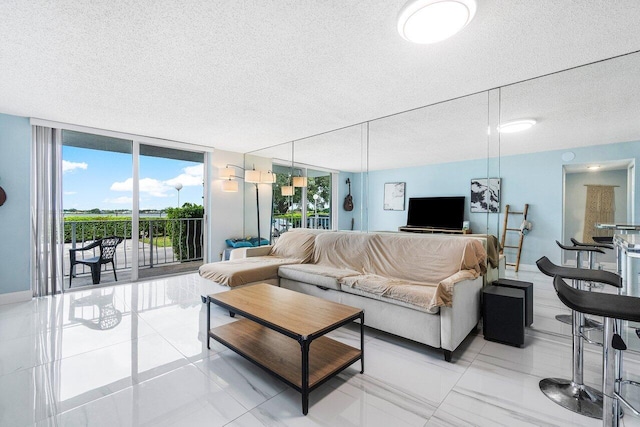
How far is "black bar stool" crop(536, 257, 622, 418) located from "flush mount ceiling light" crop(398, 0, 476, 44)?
1.59 metres

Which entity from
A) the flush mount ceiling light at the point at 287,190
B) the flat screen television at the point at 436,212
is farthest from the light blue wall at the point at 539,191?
the flush mount ceiling light at the point at 287,190

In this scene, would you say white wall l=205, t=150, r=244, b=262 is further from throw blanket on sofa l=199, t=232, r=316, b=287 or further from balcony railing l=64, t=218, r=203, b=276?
throw blanket on sofa l=199, t=232, r=316, b=287

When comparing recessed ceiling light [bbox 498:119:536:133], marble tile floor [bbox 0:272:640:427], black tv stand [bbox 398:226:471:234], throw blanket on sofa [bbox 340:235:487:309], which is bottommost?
marble tile floor [bbox 0:272:640:427]

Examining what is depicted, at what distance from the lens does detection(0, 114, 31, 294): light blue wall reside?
10.9 ft

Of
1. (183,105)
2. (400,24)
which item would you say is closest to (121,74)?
(183,105)

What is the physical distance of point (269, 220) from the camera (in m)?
5.70

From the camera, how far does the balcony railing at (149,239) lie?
4.52 meters

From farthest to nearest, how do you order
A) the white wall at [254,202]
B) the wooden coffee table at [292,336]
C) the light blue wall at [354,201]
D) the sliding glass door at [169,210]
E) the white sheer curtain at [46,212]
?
the white wall at [254,202] → the light blue wall at [354,201] → the sliding glass door at [169,210] → the white sheer curtain at [46,212] → the wooden coffee table at [292,336]

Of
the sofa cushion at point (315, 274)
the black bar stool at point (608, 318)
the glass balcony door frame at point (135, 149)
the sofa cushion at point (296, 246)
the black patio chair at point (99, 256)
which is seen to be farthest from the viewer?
the black patio chair at point (99, 256)

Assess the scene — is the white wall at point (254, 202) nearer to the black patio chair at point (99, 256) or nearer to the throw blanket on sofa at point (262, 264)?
the throw blanket on sofa at point (262, 264)

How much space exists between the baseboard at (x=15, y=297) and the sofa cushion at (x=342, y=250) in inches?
148

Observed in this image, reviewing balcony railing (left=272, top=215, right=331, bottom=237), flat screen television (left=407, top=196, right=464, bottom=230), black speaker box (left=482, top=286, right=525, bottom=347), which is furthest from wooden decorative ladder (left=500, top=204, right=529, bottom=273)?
balcony railing (left=272, top=215, right=331, bottom=237)

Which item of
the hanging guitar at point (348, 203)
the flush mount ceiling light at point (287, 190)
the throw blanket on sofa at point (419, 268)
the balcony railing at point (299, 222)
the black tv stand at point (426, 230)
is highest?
the flush mount ceiling light at point (287, 190)

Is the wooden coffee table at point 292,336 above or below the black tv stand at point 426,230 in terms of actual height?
below
